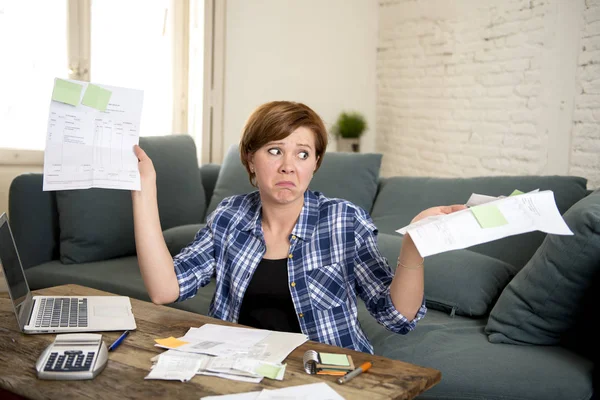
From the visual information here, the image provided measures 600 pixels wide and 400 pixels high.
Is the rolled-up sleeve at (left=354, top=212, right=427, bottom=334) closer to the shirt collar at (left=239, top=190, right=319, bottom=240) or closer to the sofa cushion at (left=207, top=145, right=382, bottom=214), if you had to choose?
the shirt collar at (left=239, top=190, right=319, bottom=240)

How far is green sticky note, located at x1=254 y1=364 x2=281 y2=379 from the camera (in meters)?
1.08

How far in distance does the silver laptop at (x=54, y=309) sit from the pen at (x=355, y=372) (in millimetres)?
504

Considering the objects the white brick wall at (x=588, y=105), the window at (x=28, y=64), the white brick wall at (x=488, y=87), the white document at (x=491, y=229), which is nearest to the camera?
the white document at (x=491, y=229)

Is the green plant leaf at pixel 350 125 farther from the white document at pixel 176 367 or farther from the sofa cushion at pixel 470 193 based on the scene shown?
the white document at pixel 176 367

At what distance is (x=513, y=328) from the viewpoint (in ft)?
6.18

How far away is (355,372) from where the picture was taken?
1094 millimetres

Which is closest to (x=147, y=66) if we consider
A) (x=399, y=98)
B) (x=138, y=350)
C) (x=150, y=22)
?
(x=150, y=22)

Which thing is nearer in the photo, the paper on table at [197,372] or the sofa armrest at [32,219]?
the paper on table at [197,372]

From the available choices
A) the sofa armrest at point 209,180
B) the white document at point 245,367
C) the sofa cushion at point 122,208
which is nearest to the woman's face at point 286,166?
the white document at point 245,367

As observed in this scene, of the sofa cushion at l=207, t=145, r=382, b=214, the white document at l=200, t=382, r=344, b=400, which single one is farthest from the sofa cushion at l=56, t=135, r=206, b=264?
the white document at l=200, t=382, r=344, b=400

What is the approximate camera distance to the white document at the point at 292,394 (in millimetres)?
986

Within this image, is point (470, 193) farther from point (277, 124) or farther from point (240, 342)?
point (240, 342)

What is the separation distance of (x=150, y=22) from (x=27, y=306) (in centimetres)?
283

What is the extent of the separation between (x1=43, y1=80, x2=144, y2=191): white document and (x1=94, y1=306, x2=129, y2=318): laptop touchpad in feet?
0.97
